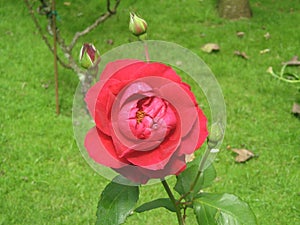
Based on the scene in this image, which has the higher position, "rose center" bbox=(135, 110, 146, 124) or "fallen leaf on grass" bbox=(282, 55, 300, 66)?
"rose center" bbox=(135, 110, 146, 124)

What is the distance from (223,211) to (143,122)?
277 mm

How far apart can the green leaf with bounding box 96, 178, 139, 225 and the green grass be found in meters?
1.60

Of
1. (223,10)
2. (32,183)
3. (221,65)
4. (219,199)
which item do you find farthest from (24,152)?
(223,10)

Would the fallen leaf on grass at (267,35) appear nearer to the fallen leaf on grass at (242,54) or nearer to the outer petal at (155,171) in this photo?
the fallen leaf on grass at (242,54)

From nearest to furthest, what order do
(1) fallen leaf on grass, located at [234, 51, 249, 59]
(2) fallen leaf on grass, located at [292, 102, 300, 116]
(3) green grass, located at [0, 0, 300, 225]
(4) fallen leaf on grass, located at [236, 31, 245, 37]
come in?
1. (3) green grass, located at [0, 0, 300, 225]
2. (2) fallen leaf on grass, located at [292, 102, 300, 116]
3. (1) fallen leaf on grass, located at [234, 51, 249, 59]
4. (4) fallen leaf on grass, located at [236, 31, 245, 37]

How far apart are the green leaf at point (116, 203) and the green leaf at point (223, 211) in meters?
0.12

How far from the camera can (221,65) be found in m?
3.74

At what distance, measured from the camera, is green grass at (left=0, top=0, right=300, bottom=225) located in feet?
8.21

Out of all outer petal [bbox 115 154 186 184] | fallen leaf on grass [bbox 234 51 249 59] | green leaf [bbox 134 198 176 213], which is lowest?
fallen leaf on grass [bbox 234 51 249 59]

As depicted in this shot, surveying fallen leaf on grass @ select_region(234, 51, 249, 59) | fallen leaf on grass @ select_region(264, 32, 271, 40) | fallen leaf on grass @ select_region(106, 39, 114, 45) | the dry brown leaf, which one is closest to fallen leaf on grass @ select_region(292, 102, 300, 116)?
the dry brown leaf

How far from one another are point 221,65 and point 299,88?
62cm

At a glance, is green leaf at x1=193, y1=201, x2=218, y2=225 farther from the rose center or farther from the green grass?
the green grass

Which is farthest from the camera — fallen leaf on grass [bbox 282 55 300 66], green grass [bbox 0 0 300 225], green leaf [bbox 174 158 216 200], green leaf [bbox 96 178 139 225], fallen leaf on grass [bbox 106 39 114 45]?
fallen leaf on grass [bbox 106 39 114 45]

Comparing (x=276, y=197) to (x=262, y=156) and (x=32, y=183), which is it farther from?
(x=32, y=183)
